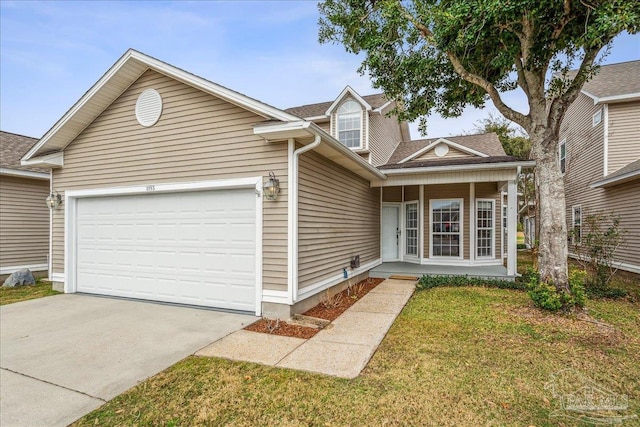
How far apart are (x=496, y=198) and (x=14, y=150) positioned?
1621 centimetres

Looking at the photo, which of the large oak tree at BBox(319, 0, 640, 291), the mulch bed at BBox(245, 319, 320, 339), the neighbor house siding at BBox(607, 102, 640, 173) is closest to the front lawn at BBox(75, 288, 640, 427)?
the mulch bed at BBox(245, 319, 320, 339)

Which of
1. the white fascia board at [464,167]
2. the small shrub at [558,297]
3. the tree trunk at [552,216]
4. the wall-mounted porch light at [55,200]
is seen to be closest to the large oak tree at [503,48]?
the tree trunk at [552,216]

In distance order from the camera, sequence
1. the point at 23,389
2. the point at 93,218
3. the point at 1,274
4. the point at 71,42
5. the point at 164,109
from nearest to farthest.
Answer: the point at 23,389 → the point at 164,109 → the point at 93,218 → the point at 1,274 → the point at 71,42

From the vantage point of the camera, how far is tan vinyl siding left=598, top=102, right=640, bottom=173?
11.0 metres

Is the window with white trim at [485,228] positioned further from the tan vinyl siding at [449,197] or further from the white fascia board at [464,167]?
the white fascia board at [464,167]

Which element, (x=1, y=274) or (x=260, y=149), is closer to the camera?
(x=260, y=149)

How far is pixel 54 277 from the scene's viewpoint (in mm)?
7762

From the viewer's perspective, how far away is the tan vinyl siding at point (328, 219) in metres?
5.75

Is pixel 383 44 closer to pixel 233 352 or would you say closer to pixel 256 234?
pixel 256 234

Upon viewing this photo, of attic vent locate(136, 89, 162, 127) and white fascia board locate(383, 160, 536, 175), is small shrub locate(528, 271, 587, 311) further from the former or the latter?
attic vent locate(136, 89, 162, 127)

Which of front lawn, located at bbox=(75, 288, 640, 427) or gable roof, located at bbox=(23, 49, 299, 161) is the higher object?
gable roof, located at bbox=(23, 49, 299, 161)

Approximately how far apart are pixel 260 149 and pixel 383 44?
4.62 m

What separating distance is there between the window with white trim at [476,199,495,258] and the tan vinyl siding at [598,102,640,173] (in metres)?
4.82

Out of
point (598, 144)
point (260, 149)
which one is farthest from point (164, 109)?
point (598, 144)
